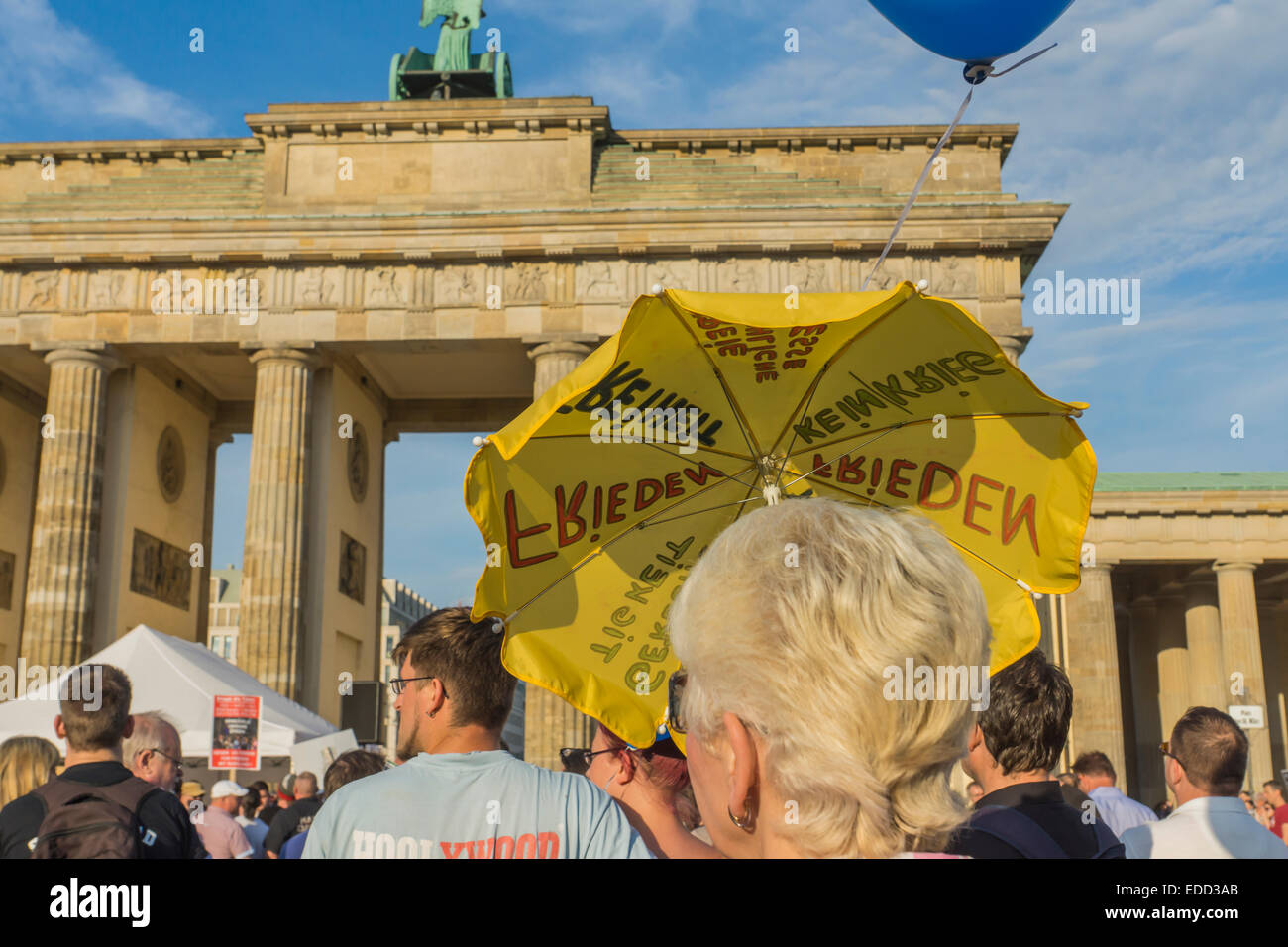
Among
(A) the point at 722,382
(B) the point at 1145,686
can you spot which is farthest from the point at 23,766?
(B) the point at 1145,686

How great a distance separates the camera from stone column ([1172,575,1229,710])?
116ft

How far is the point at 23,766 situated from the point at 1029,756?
409cm

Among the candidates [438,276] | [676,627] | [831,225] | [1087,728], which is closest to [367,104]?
[438,276]

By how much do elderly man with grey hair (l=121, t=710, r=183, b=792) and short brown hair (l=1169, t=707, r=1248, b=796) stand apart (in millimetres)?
4457

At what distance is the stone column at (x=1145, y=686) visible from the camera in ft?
133

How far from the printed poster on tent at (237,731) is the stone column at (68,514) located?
553 inches

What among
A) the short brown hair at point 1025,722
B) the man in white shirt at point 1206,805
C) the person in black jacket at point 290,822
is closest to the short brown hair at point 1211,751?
the man in white shirt at point 1206,805

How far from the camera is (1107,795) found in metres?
7.21

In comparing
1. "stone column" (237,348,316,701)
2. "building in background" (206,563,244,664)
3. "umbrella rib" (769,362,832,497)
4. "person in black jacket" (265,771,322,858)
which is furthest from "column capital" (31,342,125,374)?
"building in background" (206,563,244,664)

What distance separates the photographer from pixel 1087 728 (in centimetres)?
3209

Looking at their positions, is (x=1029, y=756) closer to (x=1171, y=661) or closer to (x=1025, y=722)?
(x=1025, y=722)

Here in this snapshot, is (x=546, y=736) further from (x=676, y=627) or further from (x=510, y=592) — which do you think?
(x=676, y=627)

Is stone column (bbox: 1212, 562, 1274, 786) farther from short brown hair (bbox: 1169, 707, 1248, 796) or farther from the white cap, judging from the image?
short brown hair (bbox: 1169, 707, 1248, 796)
